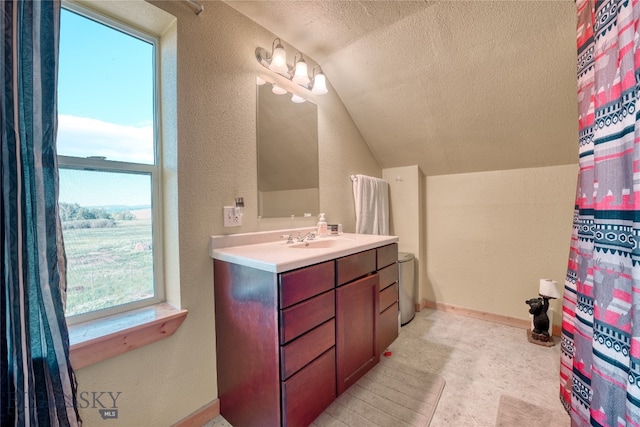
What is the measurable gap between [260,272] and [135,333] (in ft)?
1.93

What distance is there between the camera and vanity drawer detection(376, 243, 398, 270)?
1.69m

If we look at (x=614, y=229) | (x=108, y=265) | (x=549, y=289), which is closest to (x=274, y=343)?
(x=108, y=265)

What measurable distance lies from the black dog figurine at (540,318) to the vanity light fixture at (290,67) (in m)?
2.42

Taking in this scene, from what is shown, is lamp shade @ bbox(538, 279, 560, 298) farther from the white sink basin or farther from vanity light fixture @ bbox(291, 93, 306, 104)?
vanity light fixture @ bbox(291, 93, 306, 104)

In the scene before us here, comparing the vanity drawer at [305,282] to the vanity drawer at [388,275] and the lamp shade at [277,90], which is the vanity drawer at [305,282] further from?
the lamp shade at [277,90]

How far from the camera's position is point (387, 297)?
5.81ft

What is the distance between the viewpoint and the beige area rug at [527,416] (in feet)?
4.35

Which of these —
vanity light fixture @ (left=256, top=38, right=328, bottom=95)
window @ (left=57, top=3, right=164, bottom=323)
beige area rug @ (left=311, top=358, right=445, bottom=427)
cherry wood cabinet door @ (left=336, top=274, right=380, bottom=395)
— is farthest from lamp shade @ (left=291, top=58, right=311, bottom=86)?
beige area rug @ (left=311, top=358, right=445, bottom=427)

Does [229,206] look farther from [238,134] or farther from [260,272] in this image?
[260,272]

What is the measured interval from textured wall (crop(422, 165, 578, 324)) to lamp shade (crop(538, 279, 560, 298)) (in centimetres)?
18

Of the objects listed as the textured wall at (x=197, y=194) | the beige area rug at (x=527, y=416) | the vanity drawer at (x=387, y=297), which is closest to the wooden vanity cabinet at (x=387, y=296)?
the vanity drawer at (x=387, y=297)

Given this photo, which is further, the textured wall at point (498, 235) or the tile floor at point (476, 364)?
the textured wall at point (498, 235)

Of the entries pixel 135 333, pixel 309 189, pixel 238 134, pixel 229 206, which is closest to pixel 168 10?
pixel 238 134

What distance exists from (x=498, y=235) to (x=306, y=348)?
2.27 m
